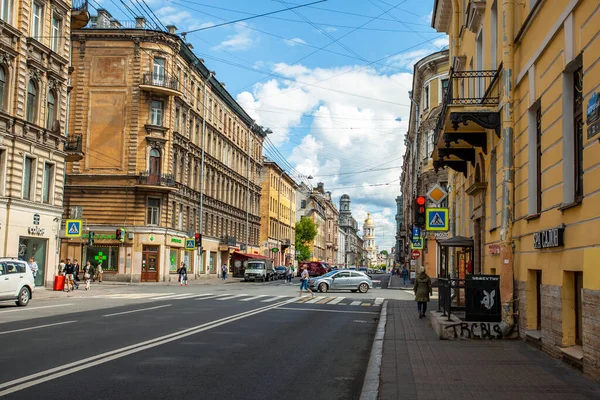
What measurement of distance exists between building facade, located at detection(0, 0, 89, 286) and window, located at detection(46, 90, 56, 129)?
5cm

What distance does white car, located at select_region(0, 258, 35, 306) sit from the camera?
21312 mm

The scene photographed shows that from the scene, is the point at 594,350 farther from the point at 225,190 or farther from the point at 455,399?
the point at 225,190

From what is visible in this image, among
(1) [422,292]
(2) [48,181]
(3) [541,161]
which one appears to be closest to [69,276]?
(2) [48,181]

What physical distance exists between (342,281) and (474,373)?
96.1ft

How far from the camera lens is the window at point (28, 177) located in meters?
31.0

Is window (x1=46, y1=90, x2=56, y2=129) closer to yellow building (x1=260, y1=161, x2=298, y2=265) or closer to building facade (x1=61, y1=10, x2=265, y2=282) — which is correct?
building facade (x1=61, y1=10, x2=265, y2=282)

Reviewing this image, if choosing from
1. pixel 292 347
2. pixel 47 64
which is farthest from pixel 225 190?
pixel 292 347

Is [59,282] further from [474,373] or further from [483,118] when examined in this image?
[474,373]

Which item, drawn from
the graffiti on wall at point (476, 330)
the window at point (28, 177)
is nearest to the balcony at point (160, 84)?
the window at point (28, 177)

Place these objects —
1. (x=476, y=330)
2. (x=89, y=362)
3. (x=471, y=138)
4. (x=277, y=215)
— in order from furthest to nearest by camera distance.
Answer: (x=277, y=215), (x=471, y=138), (x=476, y=330), (x=89, y=362)

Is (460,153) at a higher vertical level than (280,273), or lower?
higher

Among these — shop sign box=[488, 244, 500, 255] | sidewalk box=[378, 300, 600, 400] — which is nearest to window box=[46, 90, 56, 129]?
shop sign box=[488, 244, 500, 255]

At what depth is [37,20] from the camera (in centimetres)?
3138

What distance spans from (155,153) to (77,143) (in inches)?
443
